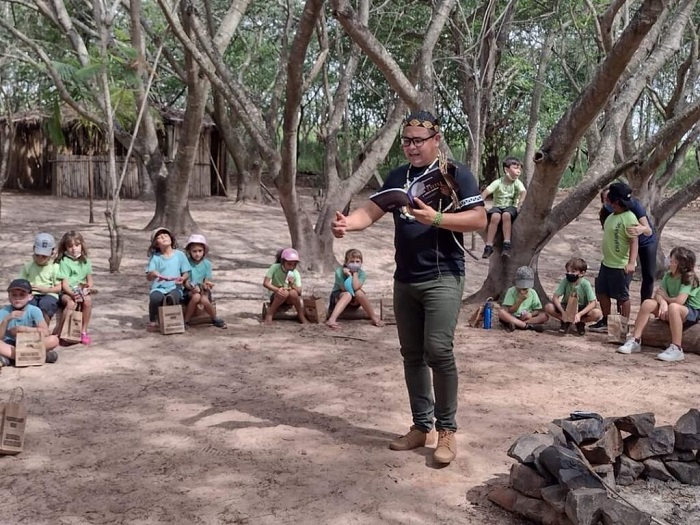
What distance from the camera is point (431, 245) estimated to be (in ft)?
13.0

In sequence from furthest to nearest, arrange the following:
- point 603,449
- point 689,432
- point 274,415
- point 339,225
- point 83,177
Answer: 1. point 83,177
2. point 274,415
3. point 339,225
4. point 689,432
5. point 603,449

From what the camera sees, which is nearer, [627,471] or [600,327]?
[627,471]

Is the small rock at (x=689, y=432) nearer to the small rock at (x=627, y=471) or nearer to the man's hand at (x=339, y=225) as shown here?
the small rock at (x=627, y=471)

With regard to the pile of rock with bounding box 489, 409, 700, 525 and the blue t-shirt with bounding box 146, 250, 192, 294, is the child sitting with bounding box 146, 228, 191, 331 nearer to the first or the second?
the blue t-shirt with bounding box 146, 250, 192, 294

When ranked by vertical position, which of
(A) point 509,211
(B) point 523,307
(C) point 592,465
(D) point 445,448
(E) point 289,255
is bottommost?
(D) point 445,448

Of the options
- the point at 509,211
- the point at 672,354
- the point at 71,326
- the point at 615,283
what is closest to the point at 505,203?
the point at 509,211

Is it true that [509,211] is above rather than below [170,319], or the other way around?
above

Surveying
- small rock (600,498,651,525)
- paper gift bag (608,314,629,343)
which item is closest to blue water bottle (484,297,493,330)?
paper gift bag (608,314,629,343)

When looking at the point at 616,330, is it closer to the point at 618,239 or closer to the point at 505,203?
the point at 618,239

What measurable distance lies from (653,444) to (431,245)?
4.63 feet

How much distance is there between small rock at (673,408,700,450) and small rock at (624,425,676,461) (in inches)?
1.4

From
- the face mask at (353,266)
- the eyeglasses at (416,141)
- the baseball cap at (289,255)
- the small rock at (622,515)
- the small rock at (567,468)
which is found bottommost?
the small rock at (622,515)

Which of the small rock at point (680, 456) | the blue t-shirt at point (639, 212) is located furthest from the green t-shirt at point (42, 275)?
the blue t-shirt at point (639, 212)

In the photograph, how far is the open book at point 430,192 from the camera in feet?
13.0
